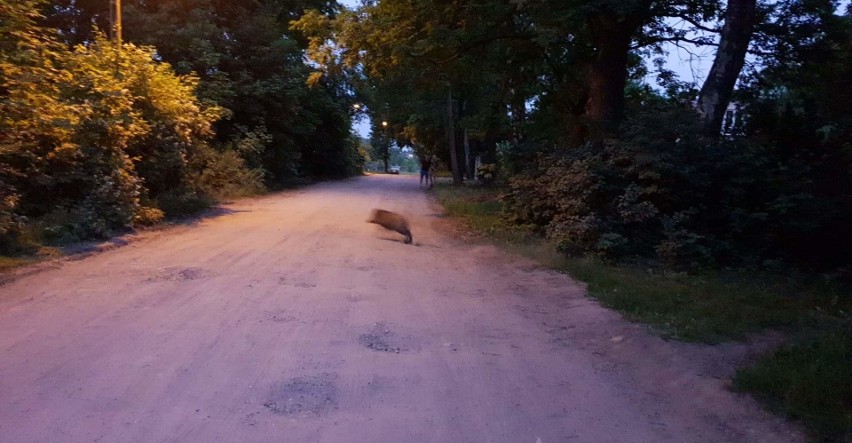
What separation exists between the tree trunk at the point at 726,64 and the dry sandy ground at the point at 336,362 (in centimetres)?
526

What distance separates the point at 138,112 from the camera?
595 inches

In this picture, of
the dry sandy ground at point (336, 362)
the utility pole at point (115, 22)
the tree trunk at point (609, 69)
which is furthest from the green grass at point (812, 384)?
the utility pole at point (115, 22)

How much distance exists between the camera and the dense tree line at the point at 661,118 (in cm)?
1091

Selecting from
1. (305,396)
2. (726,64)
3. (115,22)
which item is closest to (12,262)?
(305,396)

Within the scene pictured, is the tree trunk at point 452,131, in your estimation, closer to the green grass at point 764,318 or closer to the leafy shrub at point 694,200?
the leafy shrub at point 694,200

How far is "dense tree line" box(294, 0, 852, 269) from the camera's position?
10.9m

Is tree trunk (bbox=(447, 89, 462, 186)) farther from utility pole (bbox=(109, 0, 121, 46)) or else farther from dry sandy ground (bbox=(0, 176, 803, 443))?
dry sandy ground (bbox=(0, 176, 803, 443))

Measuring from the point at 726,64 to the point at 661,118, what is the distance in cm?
200

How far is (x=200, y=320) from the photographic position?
7.16 metres

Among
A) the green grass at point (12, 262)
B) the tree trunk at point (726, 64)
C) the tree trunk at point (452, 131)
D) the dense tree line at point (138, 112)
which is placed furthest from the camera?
the tree trunk at point (452, 131)

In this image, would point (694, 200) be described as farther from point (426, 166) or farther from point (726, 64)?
point (426, 166)

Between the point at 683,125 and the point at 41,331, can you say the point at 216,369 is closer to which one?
the point at 41,331

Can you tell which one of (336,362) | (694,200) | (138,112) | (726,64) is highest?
(726,64)

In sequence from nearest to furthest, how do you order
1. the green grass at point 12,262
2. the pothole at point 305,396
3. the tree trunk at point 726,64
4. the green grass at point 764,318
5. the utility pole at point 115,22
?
the pothole at point 305,396 < the green grass at point 764,318 < the green grass at point 12,262 < the tree trunk at point 726,64 < the utility pole at point 115,22
